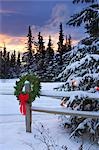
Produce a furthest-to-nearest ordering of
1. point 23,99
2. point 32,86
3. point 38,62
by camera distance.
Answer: point 38,62, point 32,86, point 23,99

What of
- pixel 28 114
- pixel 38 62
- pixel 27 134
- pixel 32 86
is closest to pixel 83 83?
pixel 32 86

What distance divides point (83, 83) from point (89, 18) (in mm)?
1394

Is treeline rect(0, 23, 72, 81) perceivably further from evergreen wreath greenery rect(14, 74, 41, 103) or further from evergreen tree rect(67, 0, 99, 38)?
evergreen wreath greenery rect(14, 74, 41, 103)

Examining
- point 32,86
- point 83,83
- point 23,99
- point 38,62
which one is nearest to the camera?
point 23,99

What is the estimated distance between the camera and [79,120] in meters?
8.99

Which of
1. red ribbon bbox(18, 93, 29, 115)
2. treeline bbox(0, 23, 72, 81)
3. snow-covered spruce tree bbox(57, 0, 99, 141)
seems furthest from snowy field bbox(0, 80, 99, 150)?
treeline bbox(0, 23, 72, 81)

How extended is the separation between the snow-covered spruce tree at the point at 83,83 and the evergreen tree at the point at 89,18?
0.40 ft

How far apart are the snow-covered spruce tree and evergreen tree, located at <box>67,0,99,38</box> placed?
0.40 ft

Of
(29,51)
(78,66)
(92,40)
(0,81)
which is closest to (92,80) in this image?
(78,66)

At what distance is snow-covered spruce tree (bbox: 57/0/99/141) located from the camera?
856 centimetres

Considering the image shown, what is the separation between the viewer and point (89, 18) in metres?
9.29

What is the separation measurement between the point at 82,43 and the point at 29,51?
1438 centimetres

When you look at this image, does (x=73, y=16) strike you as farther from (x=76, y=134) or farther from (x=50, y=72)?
(x=50, y=72)

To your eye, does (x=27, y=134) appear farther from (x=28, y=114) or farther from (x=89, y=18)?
(x=89, y=18)
